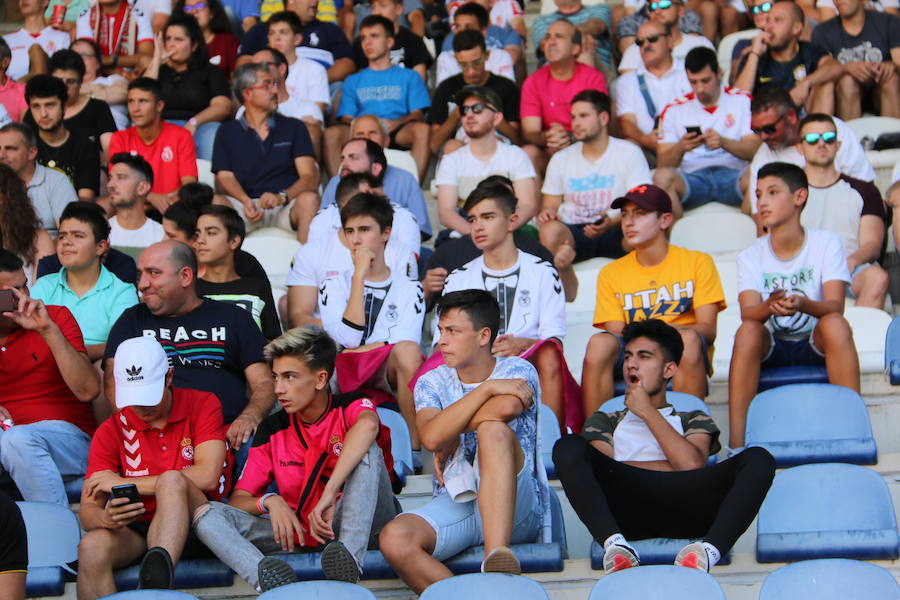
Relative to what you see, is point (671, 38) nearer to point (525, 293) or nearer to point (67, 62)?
point (525, 293)

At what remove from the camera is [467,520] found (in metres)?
3.89

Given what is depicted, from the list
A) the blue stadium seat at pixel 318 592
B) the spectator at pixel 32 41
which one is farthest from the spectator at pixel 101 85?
the blue stadium seat at pixel 318 592

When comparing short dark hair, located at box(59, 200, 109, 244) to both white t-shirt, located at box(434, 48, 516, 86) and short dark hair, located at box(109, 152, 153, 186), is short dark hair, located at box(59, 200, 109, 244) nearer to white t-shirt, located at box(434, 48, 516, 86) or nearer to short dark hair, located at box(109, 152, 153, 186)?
short dark hair, located at box(109, 152, 153, 186)

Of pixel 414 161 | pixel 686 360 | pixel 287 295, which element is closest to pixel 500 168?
pixel 414 161

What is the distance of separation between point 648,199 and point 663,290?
38 centimetres

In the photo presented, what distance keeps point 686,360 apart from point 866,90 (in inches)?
132

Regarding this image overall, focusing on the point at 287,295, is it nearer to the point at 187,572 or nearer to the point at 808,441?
the point at 187,572

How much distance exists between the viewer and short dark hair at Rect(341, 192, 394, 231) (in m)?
5.42

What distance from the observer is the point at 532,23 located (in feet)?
30.3

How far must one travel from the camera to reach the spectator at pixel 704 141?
6.76 metres

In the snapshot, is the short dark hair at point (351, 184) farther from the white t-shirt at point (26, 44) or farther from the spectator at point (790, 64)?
the white t-shirt at point (26, 44)

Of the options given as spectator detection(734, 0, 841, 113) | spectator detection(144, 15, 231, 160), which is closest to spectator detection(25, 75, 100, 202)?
spectator detection(144, 15, 231, 160)

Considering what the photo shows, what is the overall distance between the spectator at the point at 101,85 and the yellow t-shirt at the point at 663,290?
142 inches

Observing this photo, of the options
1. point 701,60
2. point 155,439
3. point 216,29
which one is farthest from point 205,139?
point 155,439
